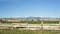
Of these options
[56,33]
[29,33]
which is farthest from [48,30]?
[29,33]

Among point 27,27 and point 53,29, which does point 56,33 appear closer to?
point 53,29

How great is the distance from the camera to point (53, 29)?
67.9 feet

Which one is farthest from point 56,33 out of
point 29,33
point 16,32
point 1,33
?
point 1,33

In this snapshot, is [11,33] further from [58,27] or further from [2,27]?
[58,27]

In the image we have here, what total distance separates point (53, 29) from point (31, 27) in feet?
8.40

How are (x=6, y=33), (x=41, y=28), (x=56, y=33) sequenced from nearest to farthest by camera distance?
1. (x=6, y=33)
2. (x=56, y=33)
3. (x=41, y=28)

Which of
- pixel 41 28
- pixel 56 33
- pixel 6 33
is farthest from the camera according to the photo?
pixel 41 28

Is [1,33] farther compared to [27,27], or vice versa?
[27,27]

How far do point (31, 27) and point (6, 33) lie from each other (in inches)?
180

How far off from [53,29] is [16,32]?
4.75 metres

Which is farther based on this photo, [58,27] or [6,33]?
[58,27]

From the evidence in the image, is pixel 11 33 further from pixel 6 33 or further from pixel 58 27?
pixel 58 27

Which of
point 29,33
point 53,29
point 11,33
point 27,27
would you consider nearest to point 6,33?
point 11,33

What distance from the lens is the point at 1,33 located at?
17594 millimetres
